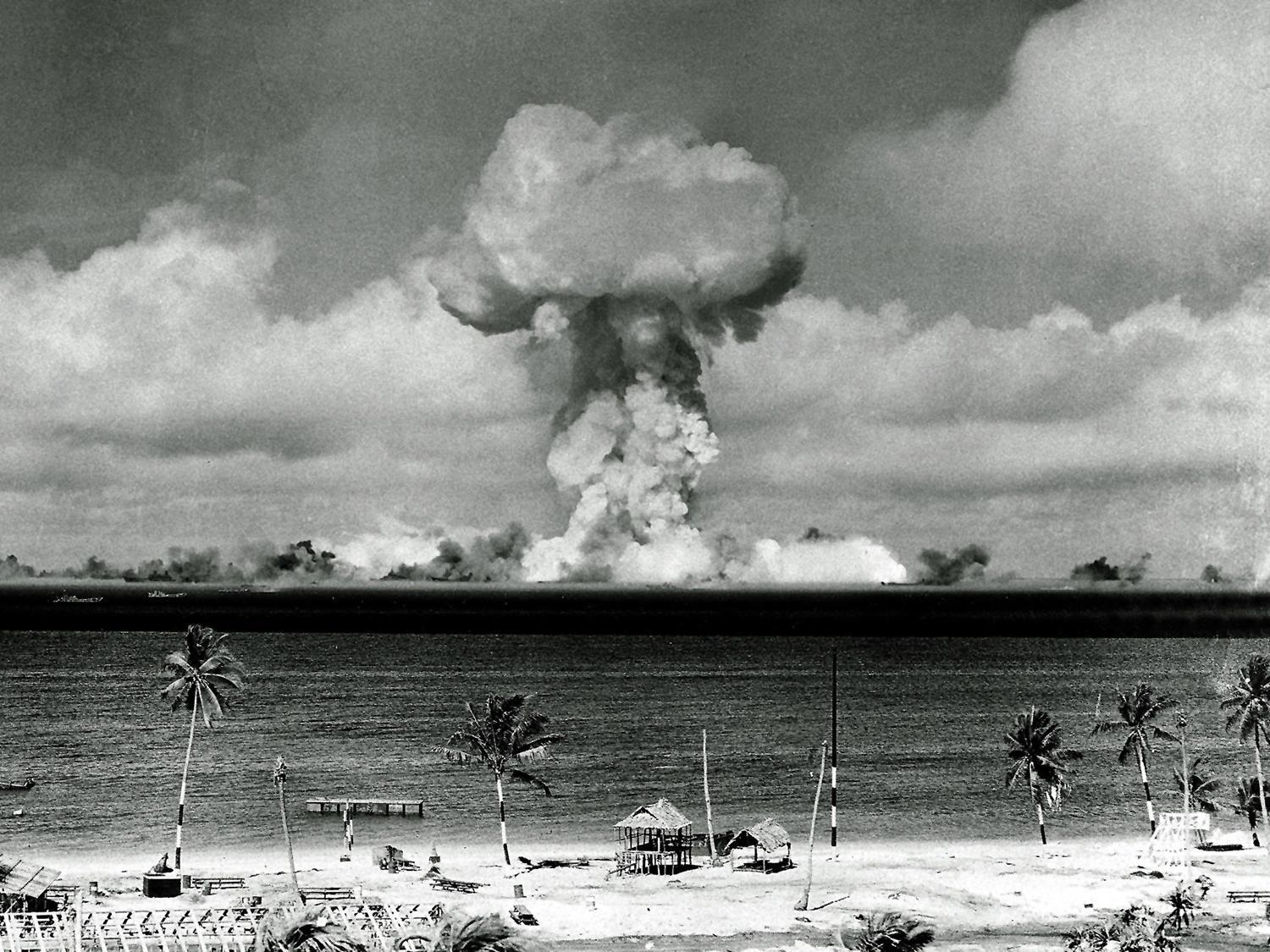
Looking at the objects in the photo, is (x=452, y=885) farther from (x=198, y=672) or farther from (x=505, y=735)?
(x=198, y=672)

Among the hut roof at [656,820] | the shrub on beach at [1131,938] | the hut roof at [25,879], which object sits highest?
the shrub on beach at [1131,938]

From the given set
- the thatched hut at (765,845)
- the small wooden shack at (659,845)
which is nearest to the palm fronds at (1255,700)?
the thatched hut at (765,845)

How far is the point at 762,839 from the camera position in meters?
60.7

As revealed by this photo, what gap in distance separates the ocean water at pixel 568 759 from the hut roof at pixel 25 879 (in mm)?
21109

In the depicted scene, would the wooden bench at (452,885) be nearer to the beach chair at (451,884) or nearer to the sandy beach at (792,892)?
the beach chair at (451,884)

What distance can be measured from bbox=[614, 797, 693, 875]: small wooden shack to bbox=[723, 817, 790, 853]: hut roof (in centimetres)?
236

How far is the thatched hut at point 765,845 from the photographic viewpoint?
60.7m

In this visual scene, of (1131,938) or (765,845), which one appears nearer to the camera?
(1131,938)

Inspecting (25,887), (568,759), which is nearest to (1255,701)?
(25,887)

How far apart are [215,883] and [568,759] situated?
54.5 metres

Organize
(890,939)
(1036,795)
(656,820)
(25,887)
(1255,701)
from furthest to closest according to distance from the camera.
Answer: (1036,795) < (1255,701) < (656,820) < (25,887) < (890,939)

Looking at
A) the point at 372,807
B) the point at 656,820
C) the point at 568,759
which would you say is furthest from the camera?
the point at 568,759

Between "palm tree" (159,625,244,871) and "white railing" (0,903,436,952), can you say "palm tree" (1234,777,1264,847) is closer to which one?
"white railing" (0,903,436,952)

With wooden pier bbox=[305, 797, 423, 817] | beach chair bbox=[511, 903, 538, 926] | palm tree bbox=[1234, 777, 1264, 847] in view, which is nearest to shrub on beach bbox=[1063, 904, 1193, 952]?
beach chair bbox=[511, 903, 538, 926]
